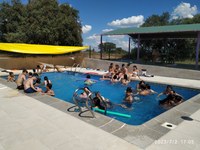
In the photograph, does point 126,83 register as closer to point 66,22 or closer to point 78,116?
point 78,116

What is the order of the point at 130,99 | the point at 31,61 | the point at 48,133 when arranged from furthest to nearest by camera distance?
the point at 31,61 < the point at 130,99 < the point at 48,133

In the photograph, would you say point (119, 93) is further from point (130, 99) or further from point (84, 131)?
point (84, 131)

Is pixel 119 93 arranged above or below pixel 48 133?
below

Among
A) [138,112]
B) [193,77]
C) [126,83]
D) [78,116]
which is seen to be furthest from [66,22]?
[78,116]

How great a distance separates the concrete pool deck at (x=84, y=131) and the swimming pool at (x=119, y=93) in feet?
5.59

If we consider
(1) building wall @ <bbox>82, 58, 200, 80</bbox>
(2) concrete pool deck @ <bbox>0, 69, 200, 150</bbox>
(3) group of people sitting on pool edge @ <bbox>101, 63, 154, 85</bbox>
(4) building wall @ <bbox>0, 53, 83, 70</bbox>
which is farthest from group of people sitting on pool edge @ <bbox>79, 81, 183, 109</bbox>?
(4) building wall @ <bbox>0, 53, 83, 70</bbox>

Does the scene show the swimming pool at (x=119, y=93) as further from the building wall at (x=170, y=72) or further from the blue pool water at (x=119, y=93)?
the building wall at (x=170, y=72)

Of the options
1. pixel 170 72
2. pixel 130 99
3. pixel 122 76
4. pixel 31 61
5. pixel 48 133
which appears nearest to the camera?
pixel 48 133

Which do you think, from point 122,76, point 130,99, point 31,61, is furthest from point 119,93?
point 31,61

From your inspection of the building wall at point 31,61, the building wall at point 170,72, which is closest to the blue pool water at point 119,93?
the building wall at point 170,72

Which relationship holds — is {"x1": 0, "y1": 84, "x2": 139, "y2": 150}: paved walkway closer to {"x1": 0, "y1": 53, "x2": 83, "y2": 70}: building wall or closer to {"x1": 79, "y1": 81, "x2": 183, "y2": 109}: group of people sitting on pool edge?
{"x1": 79, "y1": 81, "x2": 183, "y2": 109}: group of people sitting on pool edge

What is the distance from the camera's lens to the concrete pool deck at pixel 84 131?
10.5ft

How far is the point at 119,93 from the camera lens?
9258 mm

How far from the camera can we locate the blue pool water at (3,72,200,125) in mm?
6656
